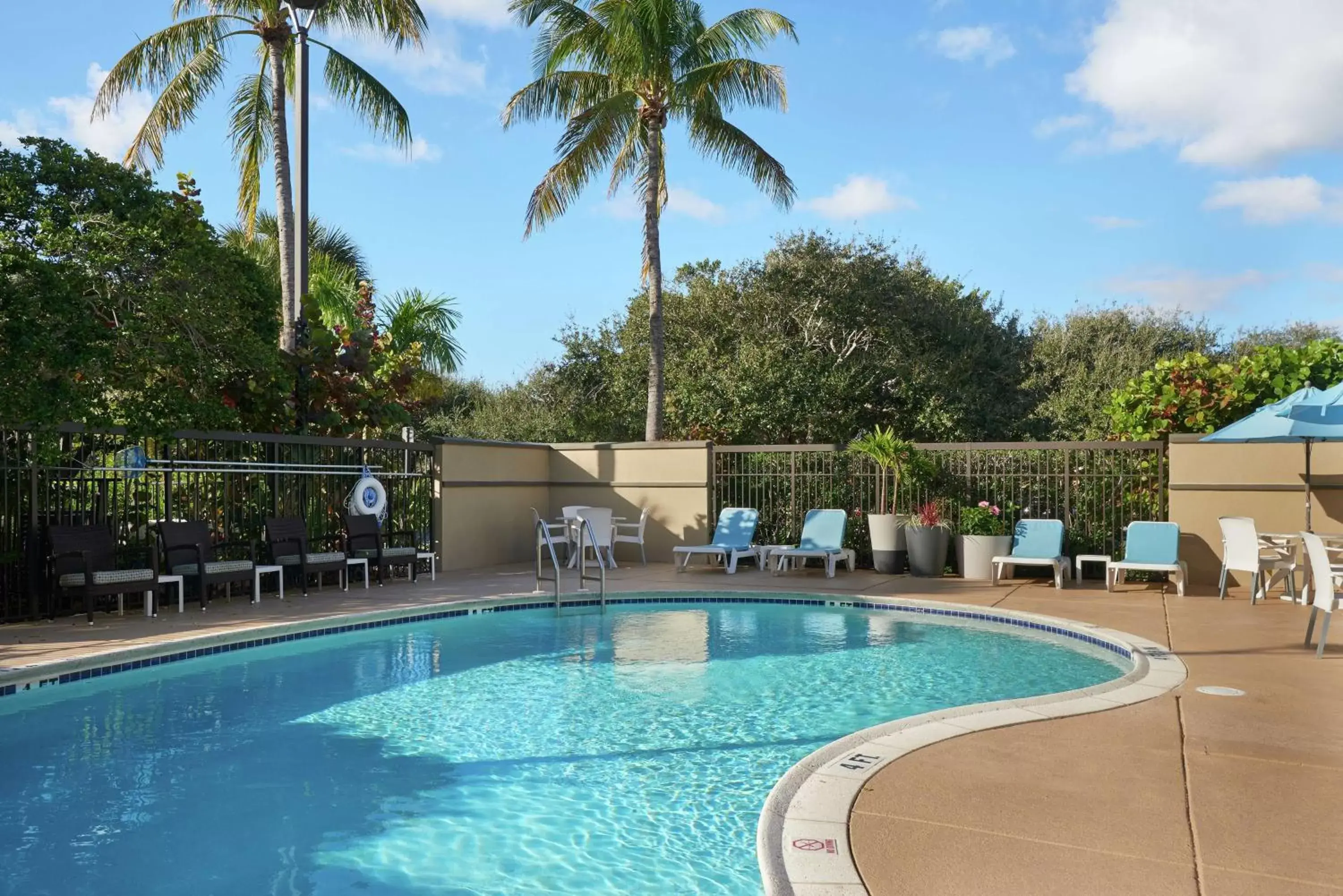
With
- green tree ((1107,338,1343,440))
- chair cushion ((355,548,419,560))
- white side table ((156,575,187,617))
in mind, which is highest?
green tree ((1107,338,1343,440))

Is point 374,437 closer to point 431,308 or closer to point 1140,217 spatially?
point 431,308

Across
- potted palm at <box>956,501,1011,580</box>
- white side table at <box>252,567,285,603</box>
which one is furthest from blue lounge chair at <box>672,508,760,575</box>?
white side table at <box>252,567,285,603</box>

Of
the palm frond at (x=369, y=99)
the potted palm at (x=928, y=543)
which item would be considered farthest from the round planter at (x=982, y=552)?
the palm frond at (x=369, y=99)

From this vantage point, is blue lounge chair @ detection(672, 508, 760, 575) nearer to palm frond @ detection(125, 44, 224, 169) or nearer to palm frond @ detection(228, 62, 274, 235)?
palm frond @ detection(228, 62, 274, 235)

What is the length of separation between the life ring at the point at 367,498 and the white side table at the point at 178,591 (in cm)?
227

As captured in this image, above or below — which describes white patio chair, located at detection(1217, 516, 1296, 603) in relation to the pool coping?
above

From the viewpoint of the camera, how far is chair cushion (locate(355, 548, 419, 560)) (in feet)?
36.4

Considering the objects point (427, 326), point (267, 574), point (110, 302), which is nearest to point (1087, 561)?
point (267, 574)

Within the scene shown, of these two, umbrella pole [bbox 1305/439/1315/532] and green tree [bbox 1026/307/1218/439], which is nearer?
umbrella pole [bbox 1305/439/1315/532]

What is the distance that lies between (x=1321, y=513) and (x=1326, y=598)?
4716 millimetres

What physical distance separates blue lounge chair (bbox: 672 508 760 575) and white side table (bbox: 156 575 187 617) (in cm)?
566

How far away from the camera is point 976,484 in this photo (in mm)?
12516

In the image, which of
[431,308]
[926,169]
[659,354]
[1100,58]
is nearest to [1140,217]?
[926,169]

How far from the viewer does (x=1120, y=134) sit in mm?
19469
